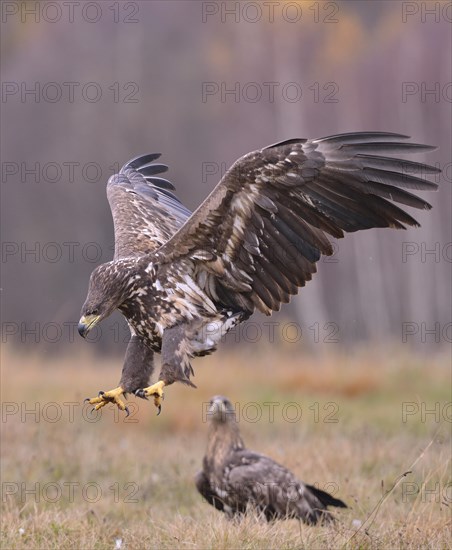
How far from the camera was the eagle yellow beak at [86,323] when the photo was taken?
6.76 meters

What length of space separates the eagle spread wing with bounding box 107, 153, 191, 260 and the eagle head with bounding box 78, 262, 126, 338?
0.64 meters

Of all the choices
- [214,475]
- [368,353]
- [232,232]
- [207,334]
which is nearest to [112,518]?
[214,475]

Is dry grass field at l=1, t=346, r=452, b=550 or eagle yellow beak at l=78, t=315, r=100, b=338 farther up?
eagle yellow beak at l=78, t=315, r=100, b=338

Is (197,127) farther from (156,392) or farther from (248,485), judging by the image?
(156,392)

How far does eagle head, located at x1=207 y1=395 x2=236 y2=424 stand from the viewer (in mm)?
8938

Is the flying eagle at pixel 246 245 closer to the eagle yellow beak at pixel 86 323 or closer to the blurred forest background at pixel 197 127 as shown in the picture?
the eagle yellow beak at pixel 86 323

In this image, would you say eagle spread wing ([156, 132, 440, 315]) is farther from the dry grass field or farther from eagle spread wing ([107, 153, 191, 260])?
the dry grass field

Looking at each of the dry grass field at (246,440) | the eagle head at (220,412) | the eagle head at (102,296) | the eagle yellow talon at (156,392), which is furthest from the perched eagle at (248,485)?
the eagle head at (102,296)

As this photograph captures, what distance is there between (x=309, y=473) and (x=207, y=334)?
8.50 feet

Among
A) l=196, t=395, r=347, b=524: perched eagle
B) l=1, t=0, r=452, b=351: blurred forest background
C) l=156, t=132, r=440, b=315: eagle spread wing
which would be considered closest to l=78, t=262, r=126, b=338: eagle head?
l=156, t=132, r=440, b=315: eagle spread wing

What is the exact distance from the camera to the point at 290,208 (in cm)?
696

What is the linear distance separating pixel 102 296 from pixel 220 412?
7.83ft

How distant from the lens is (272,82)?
2353 centimetres

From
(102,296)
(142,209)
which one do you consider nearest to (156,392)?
(102,296)
